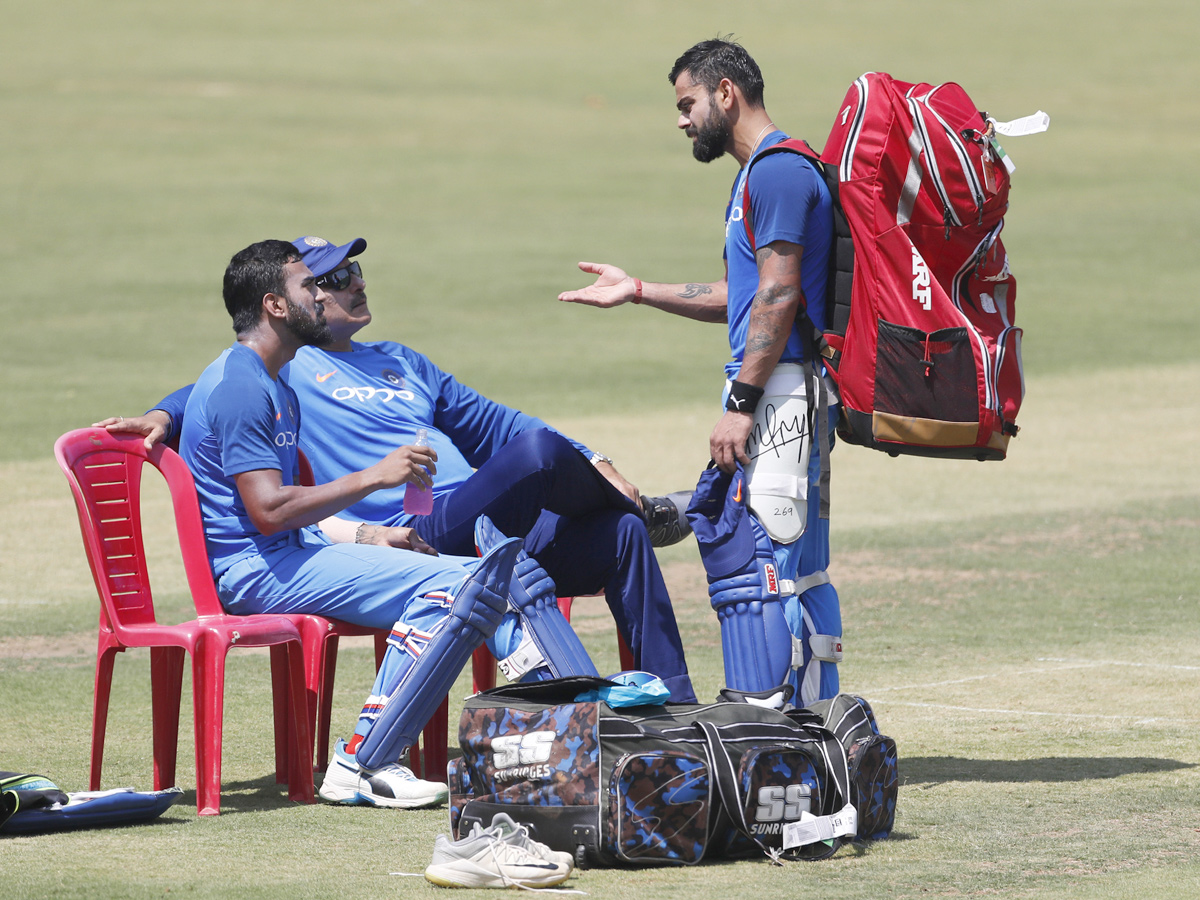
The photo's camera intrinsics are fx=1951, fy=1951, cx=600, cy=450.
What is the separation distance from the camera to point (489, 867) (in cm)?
466

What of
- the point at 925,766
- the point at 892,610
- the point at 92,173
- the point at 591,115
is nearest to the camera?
the point at 925,766

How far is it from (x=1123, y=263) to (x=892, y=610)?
17.9 metres

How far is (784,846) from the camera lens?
4.95m

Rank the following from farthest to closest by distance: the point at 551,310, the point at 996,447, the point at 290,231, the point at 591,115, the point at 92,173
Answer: the point at 591,115
the point at 92,173
the point at 290,231
the point at 551,310
the point at 996,447

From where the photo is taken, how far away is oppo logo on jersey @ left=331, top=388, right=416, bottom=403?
697 centimetres

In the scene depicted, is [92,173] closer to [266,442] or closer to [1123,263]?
[1123,263]

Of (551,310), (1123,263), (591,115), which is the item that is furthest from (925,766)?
(591,115)

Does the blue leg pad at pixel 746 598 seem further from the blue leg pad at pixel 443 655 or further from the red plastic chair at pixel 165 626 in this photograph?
the red plastic chair at pixel 165 626

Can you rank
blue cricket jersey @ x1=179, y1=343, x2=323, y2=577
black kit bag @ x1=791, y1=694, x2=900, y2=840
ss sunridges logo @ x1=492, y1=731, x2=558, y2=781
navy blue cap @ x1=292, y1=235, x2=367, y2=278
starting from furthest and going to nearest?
navy blue cap @ x1=292, y1=235, x2=367, y2=278 < blue cricket jersey @ x1=179, y1=343, x2=323, y2=577 < black kit bag @ x1=791, y1=694, x2=900, y2=840 < ss sunridges logo @ x1=492, y1=731, x2=558, y2=781

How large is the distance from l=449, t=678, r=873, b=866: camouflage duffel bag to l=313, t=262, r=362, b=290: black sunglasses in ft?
6.57

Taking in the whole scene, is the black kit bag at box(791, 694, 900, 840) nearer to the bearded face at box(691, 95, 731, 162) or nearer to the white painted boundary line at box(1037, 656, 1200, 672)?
the bearded face at box(691, 95, 731, 162)

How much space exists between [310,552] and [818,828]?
185 cm

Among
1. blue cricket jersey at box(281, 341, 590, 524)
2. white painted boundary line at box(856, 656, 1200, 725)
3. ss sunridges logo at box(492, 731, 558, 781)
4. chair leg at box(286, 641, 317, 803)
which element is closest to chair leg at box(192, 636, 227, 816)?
chair leg at box(286, 641, 317, 803)

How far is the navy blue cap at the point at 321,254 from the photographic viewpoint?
6465 millimetres
